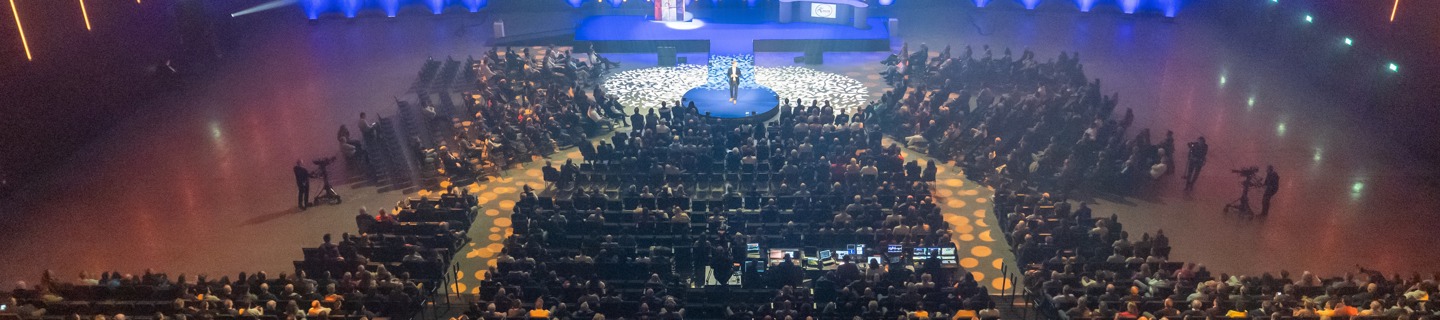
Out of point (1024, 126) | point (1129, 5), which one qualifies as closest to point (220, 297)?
point (1024, 126)

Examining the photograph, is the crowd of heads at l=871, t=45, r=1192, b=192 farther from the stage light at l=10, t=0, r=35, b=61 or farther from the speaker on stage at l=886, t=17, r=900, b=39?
the stage light at l=10, t=0, r=35, b=61

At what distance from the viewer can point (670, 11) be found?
34.3m

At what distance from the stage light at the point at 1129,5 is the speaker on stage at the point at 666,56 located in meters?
16.2

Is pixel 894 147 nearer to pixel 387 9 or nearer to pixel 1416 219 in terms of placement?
pixel 1416 219

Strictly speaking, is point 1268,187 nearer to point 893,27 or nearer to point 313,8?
point 893,27

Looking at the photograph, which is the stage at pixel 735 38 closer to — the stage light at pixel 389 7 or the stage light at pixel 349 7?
the stage light at pixel 389 7

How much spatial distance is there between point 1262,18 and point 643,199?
2177 cm

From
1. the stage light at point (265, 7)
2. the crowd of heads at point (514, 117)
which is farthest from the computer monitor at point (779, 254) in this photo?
the stage light at point (265, 7)

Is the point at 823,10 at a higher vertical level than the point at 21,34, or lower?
lower

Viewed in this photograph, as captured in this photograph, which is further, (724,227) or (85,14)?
(85,14)

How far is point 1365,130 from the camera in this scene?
2350 centimetres

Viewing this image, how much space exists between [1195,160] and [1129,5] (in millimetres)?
16371

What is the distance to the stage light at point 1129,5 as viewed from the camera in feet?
116

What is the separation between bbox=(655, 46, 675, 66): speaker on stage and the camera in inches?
1204
